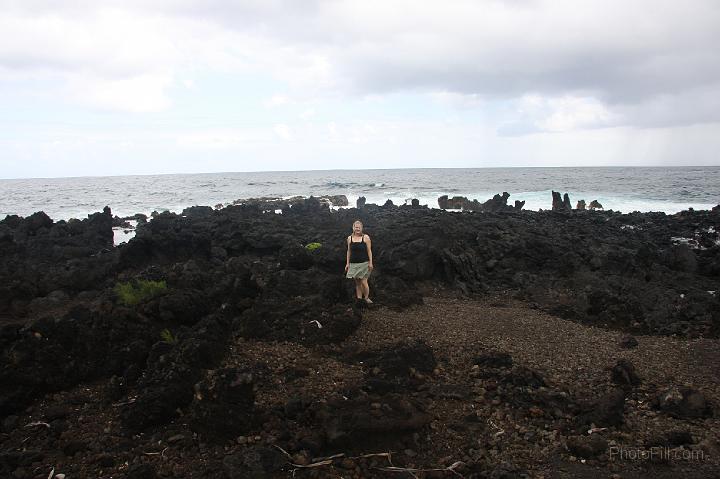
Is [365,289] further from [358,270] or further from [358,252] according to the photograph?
[358,252]

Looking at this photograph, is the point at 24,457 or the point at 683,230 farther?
the point at 683,230

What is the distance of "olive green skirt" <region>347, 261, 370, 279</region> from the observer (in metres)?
9.14

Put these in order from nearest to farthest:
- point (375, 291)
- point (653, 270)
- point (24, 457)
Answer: point (24, 457), point (375, 291), point (653, 270)

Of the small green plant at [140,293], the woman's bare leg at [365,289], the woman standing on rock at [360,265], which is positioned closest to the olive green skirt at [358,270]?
the woman standing on rock at [360,265]

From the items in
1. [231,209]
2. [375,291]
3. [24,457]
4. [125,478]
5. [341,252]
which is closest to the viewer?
[125,478]

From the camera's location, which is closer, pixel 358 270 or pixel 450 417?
pixel 450 417

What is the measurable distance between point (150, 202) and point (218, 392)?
43.3 m

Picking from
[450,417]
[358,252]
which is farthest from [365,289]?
[450,417]

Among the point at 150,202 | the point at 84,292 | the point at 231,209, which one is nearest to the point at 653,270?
the point at 84,292

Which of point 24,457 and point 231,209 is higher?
point 231,209

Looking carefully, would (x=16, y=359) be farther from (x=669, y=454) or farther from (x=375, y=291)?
(x=669, y=454)

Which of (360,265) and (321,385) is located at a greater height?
(360,265)

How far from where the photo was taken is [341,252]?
11.8 metres

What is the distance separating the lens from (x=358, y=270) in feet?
30.1
